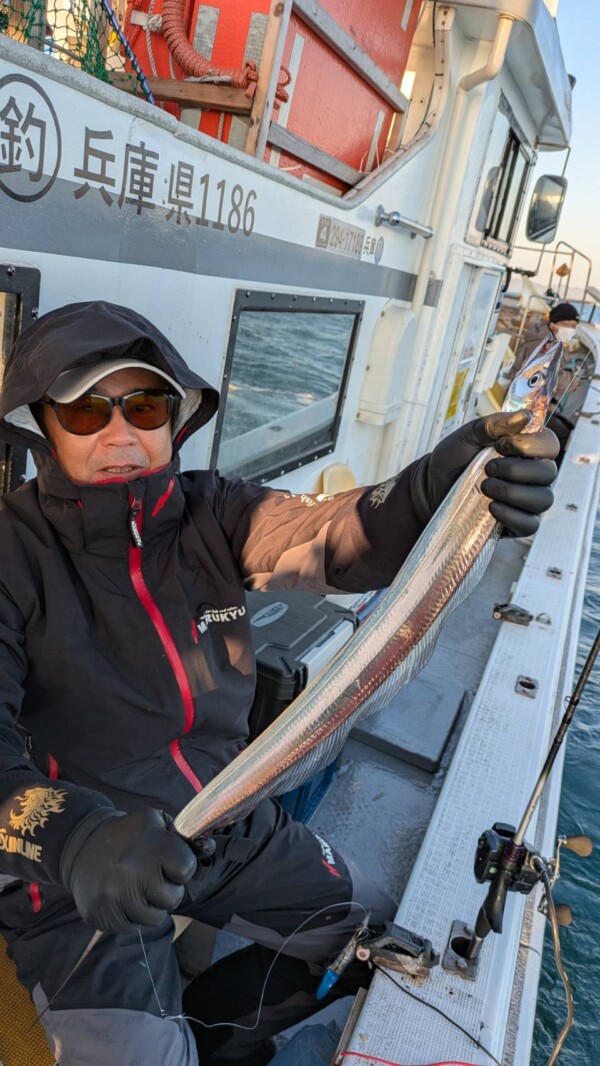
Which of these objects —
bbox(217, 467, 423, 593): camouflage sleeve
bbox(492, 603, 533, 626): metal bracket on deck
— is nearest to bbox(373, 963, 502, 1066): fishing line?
bbox(217, 467, 423, 593): camouflage sleeve

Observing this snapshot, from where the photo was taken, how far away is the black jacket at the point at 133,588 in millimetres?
1854

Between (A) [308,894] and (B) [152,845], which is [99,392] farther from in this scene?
(A) [308,894]

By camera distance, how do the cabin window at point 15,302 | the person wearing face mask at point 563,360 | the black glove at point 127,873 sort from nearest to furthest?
the black glove at point 127,873 → the cabin window at point 15,302 → the person wearing face mask at point 563,360

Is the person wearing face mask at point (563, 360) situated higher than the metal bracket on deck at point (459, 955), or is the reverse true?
the person wearing face mask at point (563, 360)

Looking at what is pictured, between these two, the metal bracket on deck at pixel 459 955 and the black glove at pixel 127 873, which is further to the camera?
the metal bracket on deck at pixel 459 955

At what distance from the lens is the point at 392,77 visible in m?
4.83

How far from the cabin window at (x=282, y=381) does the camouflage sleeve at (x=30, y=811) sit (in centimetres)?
200

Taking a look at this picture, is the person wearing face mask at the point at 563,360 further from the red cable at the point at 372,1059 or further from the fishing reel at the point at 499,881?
the red cable at the point at 372,1059

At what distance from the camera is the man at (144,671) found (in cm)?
154

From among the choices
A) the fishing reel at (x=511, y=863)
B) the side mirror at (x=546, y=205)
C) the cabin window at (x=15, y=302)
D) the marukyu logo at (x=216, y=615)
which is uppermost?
the side mirror at (x=546, y=205)

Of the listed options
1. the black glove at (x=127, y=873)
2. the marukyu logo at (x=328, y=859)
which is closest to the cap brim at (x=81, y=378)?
the black glove at (x=127, y=873)

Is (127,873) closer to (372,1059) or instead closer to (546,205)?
(372,1059)

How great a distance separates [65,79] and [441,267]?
13.1 feet

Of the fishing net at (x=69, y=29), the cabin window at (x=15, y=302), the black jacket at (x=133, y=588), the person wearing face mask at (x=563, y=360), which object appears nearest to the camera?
the black jacket at (x=133, y=588)
